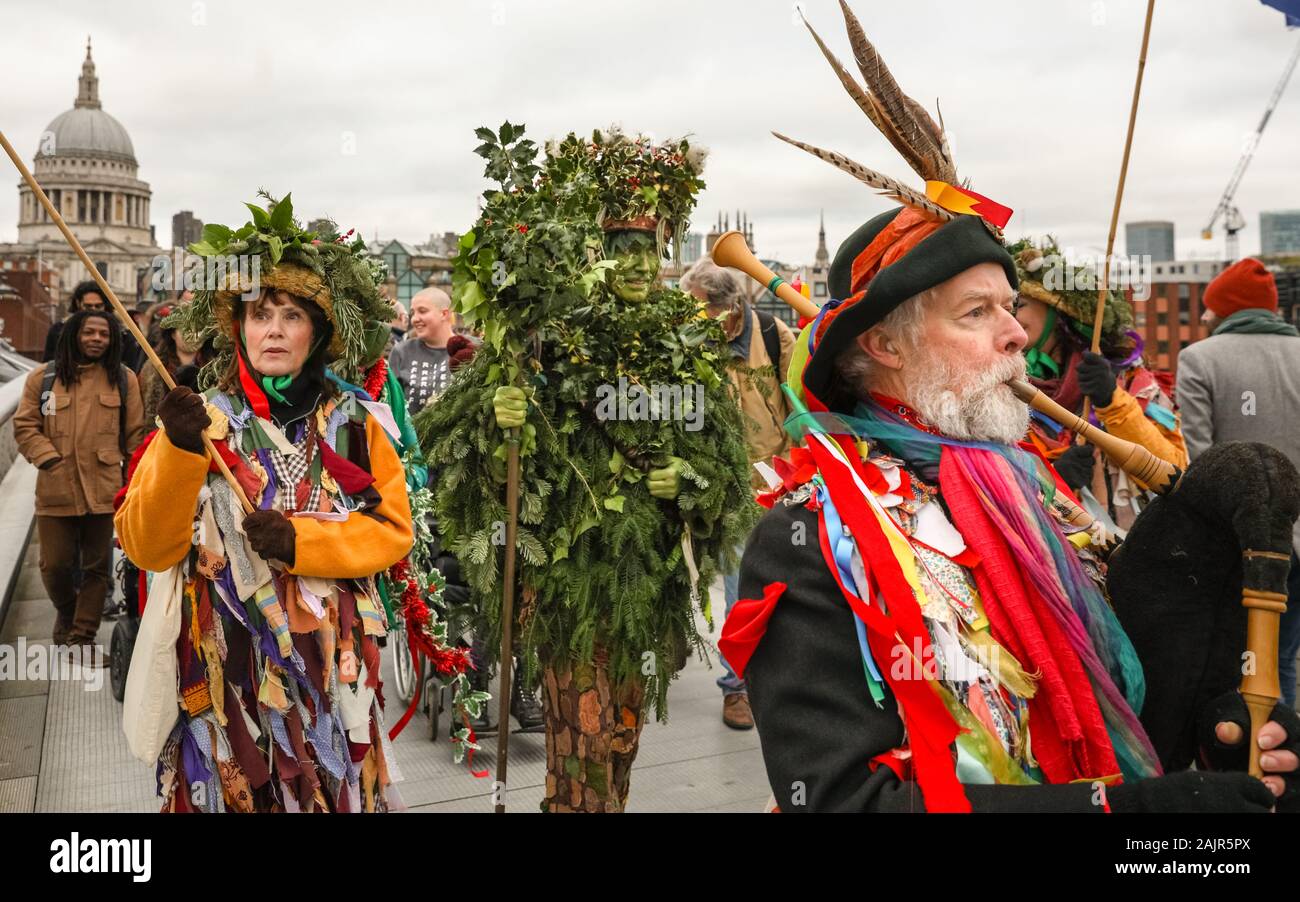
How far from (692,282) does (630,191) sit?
1.93 metres

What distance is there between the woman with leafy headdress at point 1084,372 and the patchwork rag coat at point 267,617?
8.01 feet

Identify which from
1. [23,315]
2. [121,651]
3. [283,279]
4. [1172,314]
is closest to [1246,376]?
[283,279]

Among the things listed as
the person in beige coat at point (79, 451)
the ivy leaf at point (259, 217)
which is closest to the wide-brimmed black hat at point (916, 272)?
the ivy leaf at point (259, 217)

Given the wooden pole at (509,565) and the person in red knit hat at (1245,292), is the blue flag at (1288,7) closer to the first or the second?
the person in red knit hat at (1245,292)

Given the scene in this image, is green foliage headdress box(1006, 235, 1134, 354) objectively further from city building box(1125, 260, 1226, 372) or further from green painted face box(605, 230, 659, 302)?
city building box(1125, 260, 1226, 372)

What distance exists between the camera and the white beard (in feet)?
6.67

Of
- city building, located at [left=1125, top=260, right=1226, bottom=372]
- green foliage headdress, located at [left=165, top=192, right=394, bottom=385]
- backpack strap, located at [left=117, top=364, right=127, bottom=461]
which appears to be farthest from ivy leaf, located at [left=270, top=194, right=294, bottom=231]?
city building, located at [left=1125, top=260, right=1226, bottom=372]

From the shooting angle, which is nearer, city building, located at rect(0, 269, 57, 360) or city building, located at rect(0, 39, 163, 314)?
city building, located at rect(0, 269, 57, 360)

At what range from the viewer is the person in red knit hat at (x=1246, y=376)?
5.06 meters

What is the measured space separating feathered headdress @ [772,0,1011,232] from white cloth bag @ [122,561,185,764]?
2.32 meters

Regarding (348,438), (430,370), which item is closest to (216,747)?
(348,438)

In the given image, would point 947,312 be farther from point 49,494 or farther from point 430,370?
point 49,494

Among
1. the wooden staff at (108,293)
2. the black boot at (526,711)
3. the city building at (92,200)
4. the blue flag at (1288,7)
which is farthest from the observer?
the city building at (92,200)

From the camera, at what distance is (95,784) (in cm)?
491
